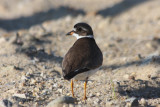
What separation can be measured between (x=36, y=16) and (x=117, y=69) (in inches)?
300

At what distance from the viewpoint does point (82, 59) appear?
18.8 feet

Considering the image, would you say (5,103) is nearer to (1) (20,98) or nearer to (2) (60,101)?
(1) (20,98)

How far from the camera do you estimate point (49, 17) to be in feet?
48.3

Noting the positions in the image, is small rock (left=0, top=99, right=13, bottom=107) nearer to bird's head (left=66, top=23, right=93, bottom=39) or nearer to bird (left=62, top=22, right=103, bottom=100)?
bird (left=62, top=22, right=103, bottom=100)

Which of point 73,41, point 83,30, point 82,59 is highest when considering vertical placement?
point 73,41

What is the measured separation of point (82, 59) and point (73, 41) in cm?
523

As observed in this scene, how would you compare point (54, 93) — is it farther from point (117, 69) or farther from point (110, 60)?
point (110, 60)

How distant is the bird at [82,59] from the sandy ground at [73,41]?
493 mm

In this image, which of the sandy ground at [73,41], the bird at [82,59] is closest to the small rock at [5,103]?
the sandy ground at [73,41]

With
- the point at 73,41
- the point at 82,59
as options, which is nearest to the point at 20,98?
the point at 82,59

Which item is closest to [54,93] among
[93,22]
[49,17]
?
[93,22]

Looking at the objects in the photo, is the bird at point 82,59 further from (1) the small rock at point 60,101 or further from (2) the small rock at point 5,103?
(2) the small rock at point 5,103

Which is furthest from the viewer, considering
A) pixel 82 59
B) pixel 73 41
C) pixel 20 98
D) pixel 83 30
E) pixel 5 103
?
pixel 73 41

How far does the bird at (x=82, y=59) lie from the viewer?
5562mm
